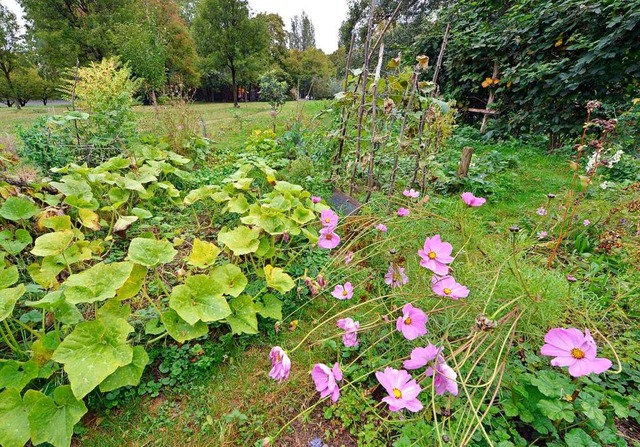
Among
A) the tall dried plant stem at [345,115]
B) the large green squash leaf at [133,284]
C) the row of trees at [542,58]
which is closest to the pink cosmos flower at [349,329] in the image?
the large green squash leaf at [133,284]

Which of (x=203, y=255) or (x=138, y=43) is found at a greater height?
(x=138, y=43)

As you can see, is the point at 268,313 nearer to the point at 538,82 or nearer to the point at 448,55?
the point at 538,82

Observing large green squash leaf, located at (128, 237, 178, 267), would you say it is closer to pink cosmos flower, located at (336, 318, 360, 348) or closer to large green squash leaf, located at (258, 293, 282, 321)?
large green squash leaf, located at (258, 293, 282, 321)

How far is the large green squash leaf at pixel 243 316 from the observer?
132 centimetres

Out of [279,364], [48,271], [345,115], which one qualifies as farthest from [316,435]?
[345,115]

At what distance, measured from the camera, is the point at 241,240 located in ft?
5.16

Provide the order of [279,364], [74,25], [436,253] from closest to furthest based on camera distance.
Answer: [279,364] < [436,253] < [74,25]

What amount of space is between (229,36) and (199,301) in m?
18.6

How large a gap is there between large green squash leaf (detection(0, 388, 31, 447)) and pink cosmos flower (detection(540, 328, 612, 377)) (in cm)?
157

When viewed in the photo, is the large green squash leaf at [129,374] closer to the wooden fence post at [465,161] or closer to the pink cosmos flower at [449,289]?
the pink cosmos flower at [449,289]

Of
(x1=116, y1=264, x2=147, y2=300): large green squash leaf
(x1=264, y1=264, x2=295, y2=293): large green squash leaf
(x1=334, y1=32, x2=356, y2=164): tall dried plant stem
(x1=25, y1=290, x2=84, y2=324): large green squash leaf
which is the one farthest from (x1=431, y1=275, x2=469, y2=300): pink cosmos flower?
(x1=334, y1=32, x2=356, y2=164): tall dried plant stem

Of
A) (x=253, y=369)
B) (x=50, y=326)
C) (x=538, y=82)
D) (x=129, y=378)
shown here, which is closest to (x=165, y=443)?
(x=129, y=378)

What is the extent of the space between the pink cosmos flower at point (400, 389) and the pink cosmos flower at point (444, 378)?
7 centimetres

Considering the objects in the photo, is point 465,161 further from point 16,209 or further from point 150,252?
point 16,209
